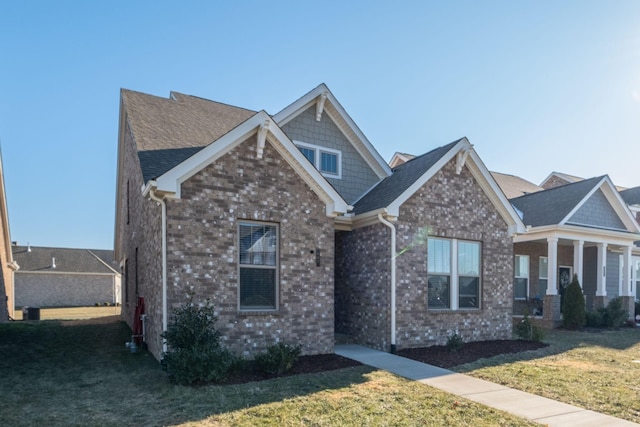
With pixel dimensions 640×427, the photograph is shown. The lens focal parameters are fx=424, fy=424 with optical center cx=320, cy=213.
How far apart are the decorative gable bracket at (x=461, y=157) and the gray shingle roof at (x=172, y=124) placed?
687 cm

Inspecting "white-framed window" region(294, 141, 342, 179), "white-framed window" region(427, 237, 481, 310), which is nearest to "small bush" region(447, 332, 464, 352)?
"white-framed window" region(427, 237, 481, 310)

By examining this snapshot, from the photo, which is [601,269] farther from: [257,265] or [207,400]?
[207,400]

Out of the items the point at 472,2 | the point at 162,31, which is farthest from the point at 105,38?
the point at 472,2

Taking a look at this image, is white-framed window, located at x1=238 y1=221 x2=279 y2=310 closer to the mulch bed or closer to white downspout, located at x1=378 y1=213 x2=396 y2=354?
the mulch bed

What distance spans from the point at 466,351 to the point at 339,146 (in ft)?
22.5

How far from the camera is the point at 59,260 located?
40.5 metres

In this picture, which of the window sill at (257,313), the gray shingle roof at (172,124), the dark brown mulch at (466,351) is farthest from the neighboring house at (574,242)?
the gray shingle roof at (172,124)

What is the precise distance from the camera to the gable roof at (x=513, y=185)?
72.0 ft

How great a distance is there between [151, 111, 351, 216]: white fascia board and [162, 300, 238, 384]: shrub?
2313 mm

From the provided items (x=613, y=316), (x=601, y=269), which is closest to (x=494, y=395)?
(x=613, y=316)

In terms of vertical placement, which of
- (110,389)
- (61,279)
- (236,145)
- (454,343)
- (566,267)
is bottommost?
(61,279)

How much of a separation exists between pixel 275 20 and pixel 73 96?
22.7ft

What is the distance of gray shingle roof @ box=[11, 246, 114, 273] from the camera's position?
3875 centimetres

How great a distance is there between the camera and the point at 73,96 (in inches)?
518
